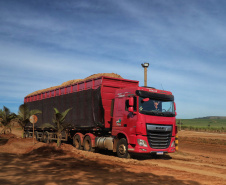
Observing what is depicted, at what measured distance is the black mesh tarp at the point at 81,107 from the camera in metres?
14.9

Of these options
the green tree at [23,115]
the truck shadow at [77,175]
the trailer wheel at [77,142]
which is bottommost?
the truck shadow at [77,175]

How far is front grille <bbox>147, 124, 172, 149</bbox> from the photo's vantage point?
1246cm

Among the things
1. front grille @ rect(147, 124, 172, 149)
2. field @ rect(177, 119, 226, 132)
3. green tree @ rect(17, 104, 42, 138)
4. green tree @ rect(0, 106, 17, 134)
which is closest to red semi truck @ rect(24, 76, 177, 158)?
front grille @ rect(147, 124, 172, 149)

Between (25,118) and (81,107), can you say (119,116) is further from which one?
(25,118)

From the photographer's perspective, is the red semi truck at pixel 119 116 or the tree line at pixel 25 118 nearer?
the red semi truck at pixel 119 116

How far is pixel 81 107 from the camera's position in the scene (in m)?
16.5

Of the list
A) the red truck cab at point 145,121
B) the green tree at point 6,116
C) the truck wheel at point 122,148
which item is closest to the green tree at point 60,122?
the red truck cab at point 145,121

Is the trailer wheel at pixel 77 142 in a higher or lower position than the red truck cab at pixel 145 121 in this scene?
lower

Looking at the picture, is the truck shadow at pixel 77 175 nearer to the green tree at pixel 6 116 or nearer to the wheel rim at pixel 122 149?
the wheel rim at pixel 122 149

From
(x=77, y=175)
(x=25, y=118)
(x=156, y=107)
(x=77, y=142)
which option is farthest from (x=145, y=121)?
(x=25, y=118)

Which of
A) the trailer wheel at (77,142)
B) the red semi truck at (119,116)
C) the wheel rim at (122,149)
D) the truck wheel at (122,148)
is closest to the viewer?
the red semi truck at (119,116)

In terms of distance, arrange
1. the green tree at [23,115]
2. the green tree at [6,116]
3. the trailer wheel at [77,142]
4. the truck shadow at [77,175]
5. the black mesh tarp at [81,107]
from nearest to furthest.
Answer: the truck shadow at [77,175], the black mesh tarp at [81,107], the trailer wheel at [77,142], the green tree at [23,115], the green tree at [6,116]

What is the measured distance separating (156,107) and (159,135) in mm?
1395

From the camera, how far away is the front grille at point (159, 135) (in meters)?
12.5
